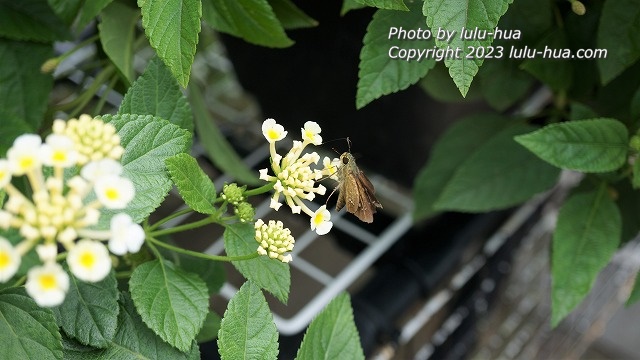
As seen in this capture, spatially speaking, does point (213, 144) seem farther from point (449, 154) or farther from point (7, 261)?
point (7, 261)

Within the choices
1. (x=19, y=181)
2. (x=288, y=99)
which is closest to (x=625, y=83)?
(x=288, y=99)

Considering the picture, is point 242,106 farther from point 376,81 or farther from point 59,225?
point 59,225

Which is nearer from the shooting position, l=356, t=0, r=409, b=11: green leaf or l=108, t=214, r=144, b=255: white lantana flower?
l=108, t=214, r=144, b=255: white lantana flower

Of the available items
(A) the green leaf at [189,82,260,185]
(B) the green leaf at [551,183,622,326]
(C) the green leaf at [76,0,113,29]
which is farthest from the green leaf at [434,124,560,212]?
(C) the green leaf at [76,0,113,29]

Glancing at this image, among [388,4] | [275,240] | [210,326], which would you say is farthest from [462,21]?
[210,326]

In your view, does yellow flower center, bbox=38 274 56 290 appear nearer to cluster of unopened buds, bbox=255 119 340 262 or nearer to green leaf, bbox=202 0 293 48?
cluster of unopened buds, bbox=255 119 340 262

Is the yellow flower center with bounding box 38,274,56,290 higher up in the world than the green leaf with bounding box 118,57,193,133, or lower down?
higher up
